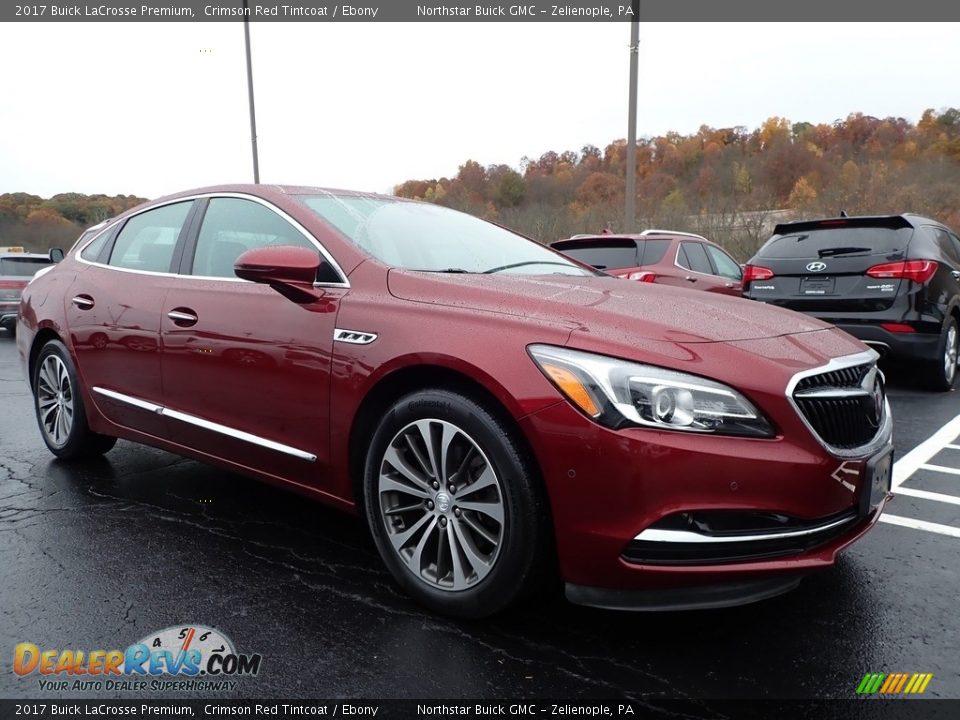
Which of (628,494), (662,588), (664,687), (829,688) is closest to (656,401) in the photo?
(628,494)

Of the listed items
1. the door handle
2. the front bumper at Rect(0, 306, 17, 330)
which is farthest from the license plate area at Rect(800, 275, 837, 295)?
the front bumper at Rect(0, 306, 17, 330)

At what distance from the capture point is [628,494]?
2.07 meters

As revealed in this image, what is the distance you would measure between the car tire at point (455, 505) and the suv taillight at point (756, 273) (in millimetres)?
5378

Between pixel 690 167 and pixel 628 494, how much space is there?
3367cm

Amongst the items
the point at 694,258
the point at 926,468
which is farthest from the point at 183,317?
the point at 694,258

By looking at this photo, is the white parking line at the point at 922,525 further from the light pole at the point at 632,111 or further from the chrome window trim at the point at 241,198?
the light pole at the point at 632,111

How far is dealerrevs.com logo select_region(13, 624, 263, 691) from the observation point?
2160 mm

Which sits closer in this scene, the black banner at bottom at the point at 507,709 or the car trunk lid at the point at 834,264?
the black banner at bottom at the point at 507,709

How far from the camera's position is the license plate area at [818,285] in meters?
6.54

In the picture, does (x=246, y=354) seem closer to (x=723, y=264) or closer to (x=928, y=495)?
(x=928, y=495)

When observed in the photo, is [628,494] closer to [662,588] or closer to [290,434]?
[662,588]

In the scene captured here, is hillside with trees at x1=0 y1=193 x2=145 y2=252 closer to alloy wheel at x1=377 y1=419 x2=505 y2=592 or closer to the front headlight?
alloy wheel at x1=377 y1=419 x2=505 y2=592

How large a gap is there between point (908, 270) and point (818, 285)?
0.70 m

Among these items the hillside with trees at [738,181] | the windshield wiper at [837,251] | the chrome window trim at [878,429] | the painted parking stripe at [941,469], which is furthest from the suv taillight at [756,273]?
the hillside with trees at [738,181]
